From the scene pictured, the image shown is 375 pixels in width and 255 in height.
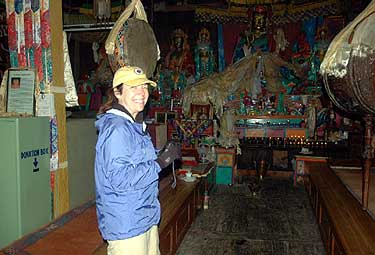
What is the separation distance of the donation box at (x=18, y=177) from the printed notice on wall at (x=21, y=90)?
0.26 meters

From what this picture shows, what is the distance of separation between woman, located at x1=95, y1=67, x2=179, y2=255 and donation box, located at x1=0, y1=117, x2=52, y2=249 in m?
1.41

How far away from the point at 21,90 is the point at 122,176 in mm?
2092

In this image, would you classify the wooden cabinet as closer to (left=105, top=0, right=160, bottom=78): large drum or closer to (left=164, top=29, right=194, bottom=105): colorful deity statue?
(left=164, top=29, right=194, bottom=105): colorful deity statue

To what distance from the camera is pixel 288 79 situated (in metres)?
8.20

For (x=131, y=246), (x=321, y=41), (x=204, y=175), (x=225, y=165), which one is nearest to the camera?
(x=131, y=246)

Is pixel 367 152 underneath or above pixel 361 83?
underneath

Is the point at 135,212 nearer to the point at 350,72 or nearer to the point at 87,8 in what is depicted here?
the point at 350,72

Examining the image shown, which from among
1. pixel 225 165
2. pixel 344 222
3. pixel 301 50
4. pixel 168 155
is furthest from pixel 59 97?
pixel 301 50

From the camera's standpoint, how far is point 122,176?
5.73ft

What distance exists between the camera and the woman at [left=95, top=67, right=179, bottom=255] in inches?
69.2

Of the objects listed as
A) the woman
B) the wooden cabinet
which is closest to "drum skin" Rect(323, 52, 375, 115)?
the woman

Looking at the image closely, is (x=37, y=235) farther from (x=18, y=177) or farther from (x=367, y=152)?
(x=367, y=152)

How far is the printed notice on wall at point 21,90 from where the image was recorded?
321cm

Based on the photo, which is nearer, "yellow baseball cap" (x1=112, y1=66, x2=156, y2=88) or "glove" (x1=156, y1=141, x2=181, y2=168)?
"yellow baseball cap" (x1=112, y1=66, x2=156, y2=88)
